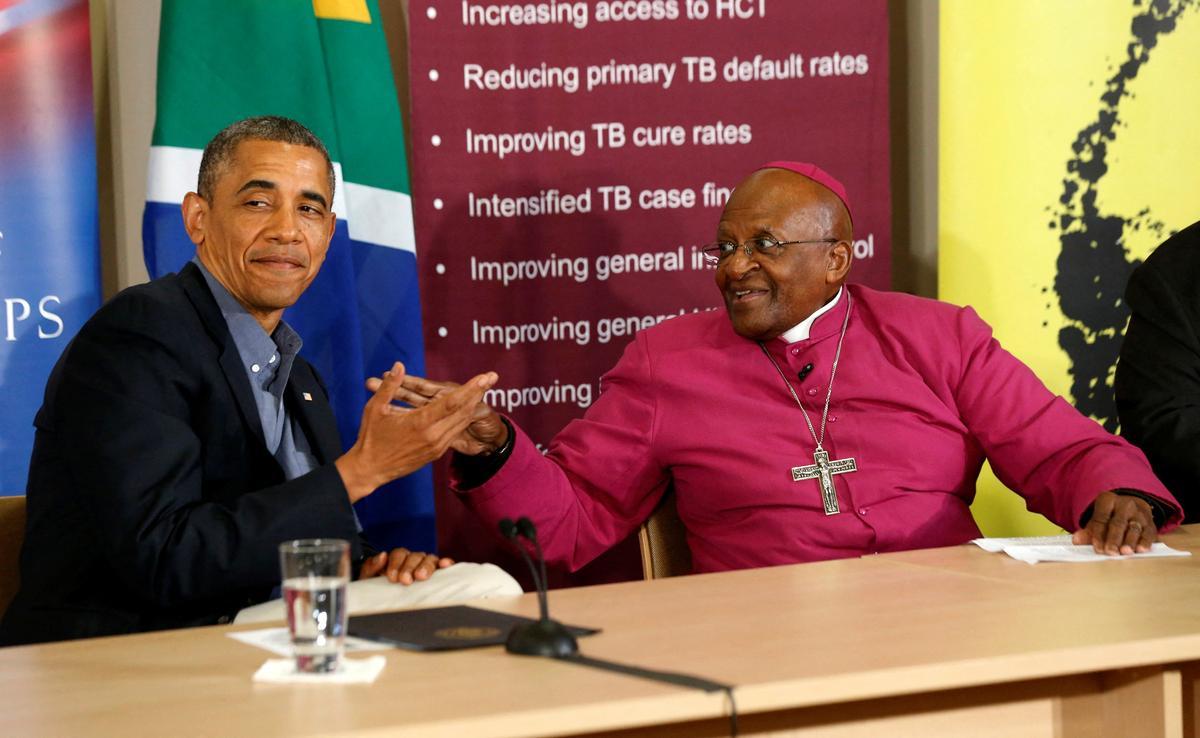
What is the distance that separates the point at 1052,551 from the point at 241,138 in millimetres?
1902

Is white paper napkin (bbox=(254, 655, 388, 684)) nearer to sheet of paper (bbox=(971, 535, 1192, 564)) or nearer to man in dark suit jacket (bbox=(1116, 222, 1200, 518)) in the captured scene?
sheet of paper (bbox=(971, 535, 1192, 564))

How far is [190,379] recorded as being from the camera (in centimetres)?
263

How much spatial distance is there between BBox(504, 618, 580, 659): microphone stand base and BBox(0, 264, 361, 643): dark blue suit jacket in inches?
27.1

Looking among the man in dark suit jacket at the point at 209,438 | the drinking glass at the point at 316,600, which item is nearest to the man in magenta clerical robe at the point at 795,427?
the man in dark suit jacket at the point at 209,438

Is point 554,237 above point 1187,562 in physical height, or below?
above

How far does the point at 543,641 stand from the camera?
1.85 metres

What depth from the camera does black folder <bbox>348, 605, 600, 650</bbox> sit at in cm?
192

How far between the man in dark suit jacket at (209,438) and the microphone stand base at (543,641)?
0.69m

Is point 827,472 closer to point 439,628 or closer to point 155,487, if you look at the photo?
point 439,628

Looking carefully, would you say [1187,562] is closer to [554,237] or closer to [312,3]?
[554,237]

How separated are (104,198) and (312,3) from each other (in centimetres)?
97

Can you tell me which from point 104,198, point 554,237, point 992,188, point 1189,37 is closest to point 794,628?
point 554,237

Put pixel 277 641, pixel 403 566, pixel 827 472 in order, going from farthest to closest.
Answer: pixel 827 472 < pixel 403 566 < pixel 277 641

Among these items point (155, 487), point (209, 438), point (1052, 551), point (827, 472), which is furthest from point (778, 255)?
point (155, 487)
